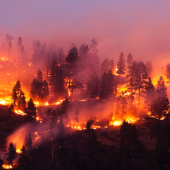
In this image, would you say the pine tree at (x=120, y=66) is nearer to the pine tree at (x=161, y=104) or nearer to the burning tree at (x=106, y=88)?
the burning tree at (x=106, y=88)

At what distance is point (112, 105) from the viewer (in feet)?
167

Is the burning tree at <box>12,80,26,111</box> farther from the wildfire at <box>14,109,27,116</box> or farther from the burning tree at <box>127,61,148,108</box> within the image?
the burning tree at <box>127,61,148,108</box>

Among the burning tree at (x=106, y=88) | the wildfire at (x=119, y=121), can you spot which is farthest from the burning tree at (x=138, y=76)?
the wildfire at (x=119, y=121)

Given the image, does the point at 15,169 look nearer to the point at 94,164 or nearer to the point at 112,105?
the point at 94,164

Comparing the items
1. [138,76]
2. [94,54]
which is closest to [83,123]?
[138,76]

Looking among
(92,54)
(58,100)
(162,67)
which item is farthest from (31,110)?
(162,67)

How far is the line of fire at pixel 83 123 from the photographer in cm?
2673

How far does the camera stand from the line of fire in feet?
87.7

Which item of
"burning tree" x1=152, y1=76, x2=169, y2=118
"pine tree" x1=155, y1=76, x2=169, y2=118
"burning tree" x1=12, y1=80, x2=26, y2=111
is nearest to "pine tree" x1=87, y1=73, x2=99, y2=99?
"burning tree" x1=152, y1=76, x2=169, y2=118

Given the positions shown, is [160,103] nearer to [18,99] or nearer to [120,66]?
[120,66]

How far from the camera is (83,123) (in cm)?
4088

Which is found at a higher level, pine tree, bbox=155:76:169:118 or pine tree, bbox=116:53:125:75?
pine tree, bbox=116:53:125:75

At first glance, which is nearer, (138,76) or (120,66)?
(138,76)

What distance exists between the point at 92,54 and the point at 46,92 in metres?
27.5
